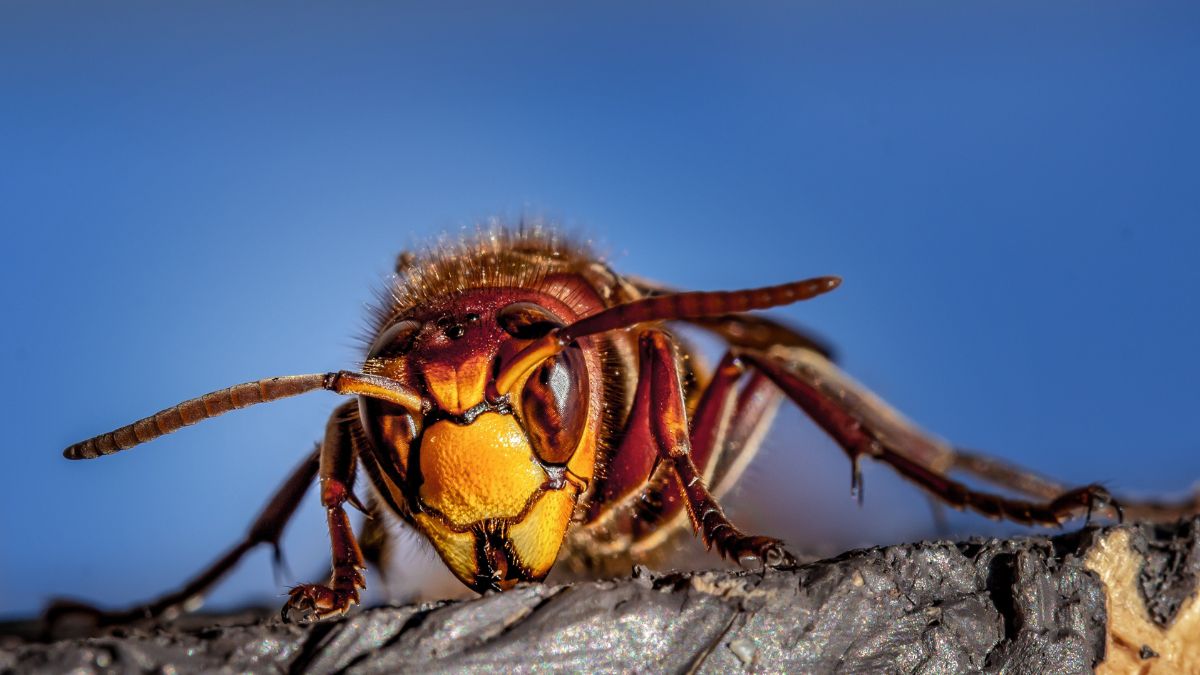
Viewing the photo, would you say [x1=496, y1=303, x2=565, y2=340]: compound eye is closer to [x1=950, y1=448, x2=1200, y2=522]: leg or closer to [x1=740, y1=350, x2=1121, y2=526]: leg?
[x1=740, y1=350, x2=1121, y2=526]: leg

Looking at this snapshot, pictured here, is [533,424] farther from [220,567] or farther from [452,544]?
[220,567]

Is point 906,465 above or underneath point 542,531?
underneath

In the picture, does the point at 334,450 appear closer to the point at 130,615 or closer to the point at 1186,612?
the point at 130,615

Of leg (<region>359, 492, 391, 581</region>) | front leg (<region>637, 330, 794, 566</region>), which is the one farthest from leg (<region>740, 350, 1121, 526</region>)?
leg (<region>359, 492, 391, 581</region>)

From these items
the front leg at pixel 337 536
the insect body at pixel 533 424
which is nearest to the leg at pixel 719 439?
the insect body at pixel 533 424

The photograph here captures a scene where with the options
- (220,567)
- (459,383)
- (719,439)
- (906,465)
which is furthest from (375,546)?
(906,465)
